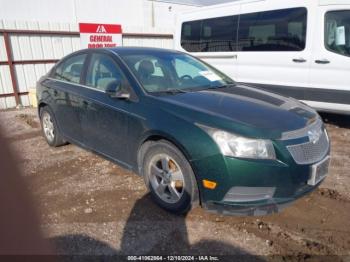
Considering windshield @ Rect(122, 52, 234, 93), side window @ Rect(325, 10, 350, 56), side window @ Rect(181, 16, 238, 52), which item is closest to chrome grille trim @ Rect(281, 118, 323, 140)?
windshield @ Rect(122, 52, 234, 93)

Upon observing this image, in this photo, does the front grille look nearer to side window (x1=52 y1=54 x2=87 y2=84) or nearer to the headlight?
the headlight

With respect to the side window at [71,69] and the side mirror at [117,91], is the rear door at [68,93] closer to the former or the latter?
the side window at [71,69]

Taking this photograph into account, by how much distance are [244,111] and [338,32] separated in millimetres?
3353

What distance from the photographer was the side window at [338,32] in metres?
4.99

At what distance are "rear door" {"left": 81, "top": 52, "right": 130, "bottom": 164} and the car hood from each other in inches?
23.3

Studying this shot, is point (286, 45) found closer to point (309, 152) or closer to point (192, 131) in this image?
point (309, 152)

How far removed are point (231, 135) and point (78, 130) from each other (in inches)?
90.9

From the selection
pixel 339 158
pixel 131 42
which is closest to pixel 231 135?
pixel 339 158

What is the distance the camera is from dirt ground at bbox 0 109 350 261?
2504 mm

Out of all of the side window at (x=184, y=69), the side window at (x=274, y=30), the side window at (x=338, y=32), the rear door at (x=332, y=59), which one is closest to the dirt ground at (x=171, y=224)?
the side window at (x=184, y=69)

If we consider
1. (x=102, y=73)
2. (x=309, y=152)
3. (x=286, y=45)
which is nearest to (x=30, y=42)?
(x=102, y=73)

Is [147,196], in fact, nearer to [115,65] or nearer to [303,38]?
[115,65]

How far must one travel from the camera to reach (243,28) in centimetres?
620

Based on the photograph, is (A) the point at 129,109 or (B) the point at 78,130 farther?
(B) the point at 78,130
